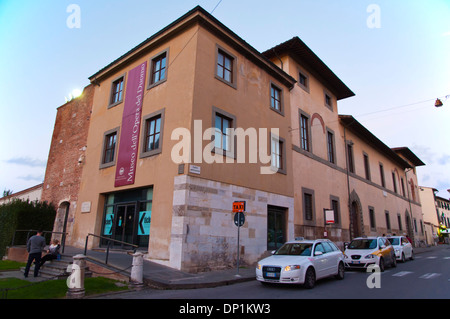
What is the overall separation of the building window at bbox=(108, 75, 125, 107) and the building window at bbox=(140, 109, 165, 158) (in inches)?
150

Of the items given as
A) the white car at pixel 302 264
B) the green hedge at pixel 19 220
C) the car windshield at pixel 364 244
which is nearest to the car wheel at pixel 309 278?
the white car at pixel 302 264

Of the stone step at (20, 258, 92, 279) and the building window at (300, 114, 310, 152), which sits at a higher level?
the building window at (300, 114, 310, 152)

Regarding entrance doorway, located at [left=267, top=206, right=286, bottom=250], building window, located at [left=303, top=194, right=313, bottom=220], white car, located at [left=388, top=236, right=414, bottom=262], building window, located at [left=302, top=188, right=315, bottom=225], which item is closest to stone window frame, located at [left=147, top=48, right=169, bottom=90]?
entrance doorway, located at [left=267, top=206, right=286, bottom=250]

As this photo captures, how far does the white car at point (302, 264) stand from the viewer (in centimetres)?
867

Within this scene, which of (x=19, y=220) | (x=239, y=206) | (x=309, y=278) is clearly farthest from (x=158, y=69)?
(x=309, y=278)

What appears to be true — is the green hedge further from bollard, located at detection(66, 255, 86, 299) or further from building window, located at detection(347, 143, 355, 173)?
building window, located at detection(347, 143, 355, 173)

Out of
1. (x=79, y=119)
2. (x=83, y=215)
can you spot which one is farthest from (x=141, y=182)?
(x=79, y=119)

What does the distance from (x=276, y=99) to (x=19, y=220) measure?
55.6 ft

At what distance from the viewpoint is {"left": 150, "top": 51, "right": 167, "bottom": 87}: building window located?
15086 millimetres

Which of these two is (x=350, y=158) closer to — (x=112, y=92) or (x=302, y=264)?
(x=302, y=264)

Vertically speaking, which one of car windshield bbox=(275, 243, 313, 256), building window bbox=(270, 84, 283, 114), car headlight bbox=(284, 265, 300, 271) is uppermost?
Answer: building window bbox=(270, 84, 283, 114)

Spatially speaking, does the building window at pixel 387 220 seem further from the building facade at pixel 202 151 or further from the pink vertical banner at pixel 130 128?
the pink vertical banner at pixel 130 128
